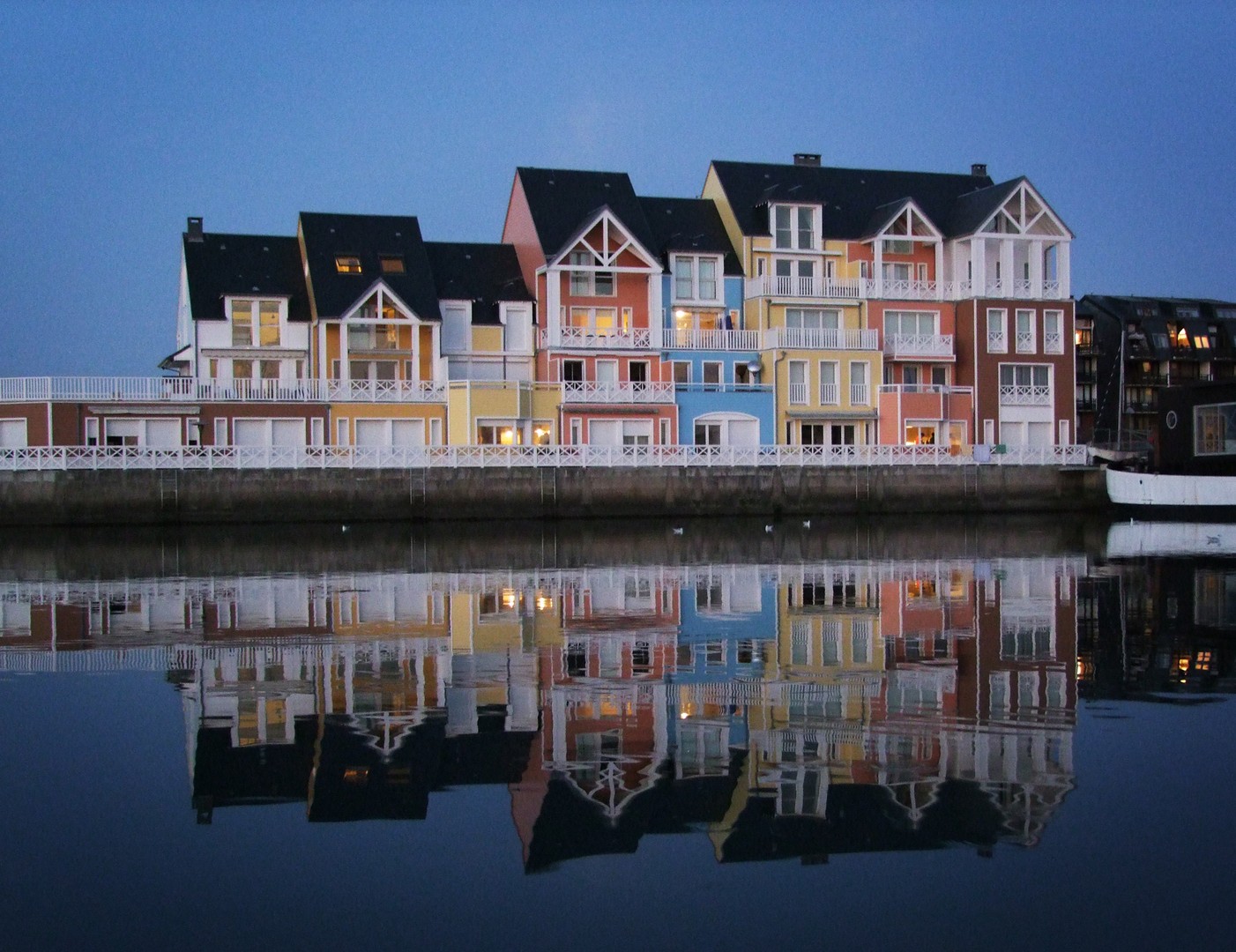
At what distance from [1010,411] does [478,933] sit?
54.9 m

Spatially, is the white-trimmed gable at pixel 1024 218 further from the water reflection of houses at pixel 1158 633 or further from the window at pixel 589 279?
the water reflection of houses at pixel 1158 633

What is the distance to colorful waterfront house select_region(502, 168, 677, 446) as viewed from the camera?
55094 millimetres

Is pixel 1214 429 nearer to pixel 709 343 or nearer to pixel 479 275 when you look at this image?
pixel 709 343

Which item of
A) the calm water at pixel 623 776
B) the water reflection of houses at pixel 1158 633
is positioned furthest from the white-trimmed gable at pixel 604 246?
the calm water at pixel 623 776

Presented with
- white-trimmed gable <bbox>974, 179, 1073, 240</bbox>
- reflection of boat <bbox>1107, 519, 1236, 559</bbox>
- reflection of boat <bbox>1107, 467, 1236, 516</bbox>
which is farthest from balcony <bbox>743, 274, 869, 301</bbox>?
reflection of boat <bbox>1107, 519, 1236, 559</bbox>

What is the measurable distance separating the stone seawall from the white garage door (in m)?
4.51

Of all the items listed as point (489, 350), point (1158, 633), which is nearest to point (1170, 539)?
point (1158, 633)

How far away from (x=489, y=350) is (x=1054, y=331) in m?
23.4

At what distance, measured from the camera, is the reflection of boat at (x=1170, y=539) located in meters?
32.4

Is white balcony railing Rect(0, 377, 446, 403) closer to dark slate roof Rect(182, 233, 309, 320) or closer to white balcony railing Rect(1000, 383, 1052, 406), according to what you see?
dark slate roof Rect(182, 233, 309, 320)

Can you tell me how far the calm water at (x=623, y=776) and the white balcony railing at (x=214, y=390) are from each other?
29.9 metres

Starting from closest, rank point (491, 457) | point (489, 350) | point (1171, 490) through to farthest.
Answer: point (491, 457) → point (1171, 490) → point (489, 350)

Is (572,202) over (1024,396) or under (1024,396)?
over

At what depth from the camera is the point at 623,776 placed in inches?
404
